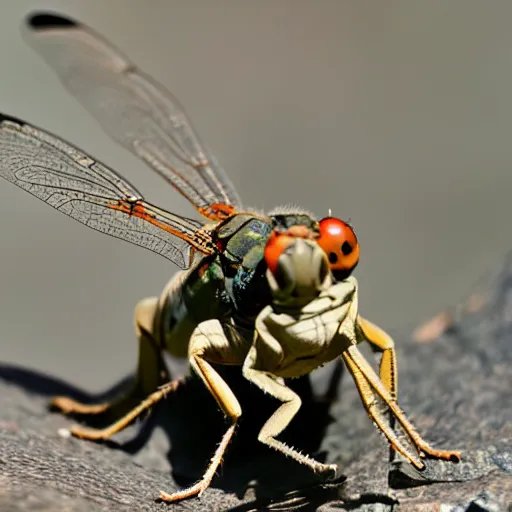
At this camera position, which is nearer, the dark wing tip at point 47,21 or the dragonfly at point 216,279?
the dragonfly at point 216,279

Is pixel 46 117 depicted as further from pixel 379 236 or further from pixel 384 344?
pixel 384 344

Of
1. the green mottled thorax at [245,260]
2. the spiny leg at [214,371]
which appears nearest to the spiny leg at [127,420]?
the spiny leg at [214,371]

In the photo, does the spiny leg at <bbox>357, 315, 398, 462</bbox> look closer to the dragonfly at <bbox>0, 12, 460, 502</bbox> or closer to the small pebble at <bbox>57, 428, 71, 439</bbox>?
the dragonfly at <bbox>0, 12, 460, 502</bbox>

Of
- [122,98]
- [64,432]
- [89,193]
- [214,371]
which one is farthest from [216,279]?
[122,98]

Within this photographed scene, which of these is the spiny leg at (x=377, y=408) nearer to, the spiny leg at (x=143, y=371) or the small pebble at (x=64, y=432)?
the spiny leg at (x=143, y=371)

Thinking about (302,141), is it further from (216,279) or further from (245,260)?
(245,260)

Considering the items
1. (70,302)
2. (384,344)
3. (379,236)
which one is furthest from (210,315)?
(379,236)

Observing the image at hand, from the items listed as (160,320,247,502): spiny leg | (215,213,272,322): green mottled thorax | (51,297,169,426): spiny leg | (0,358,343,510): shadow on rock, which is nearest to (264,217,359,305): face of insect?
(215,213,272,322): green mottled thorax
